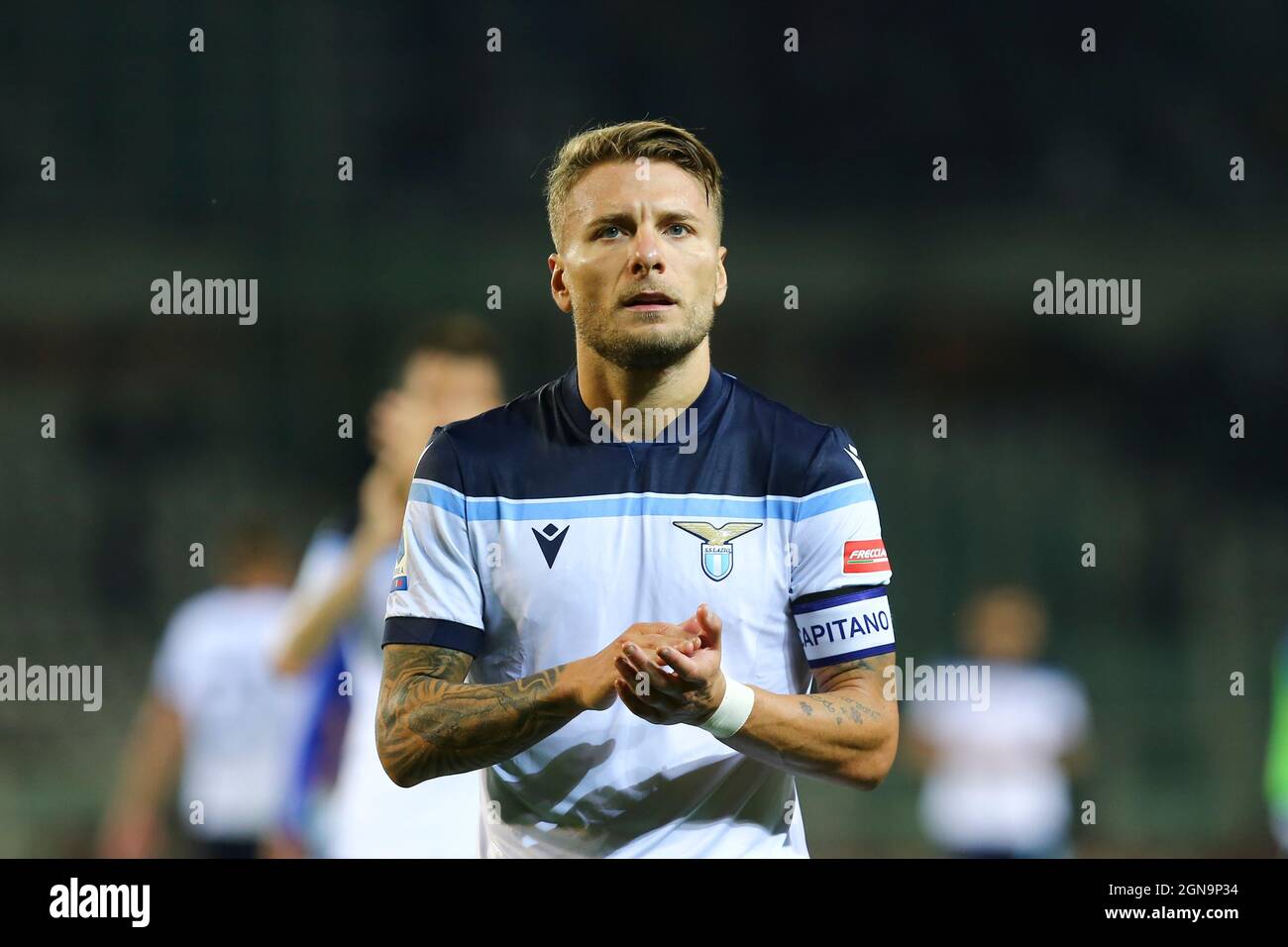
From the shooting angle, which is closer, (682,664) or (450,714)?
(682,664)

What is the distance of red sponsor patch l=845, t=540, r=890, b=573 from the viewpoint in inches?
124

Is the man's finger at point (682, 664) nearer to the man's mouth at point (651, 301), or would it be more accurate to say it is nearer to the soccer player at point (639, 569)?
the soccer player at point (639, 569)

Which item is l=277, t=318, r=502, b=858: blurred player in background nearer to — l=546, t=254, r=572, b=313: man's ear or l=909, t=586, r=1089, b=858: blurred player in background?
l=546, t=254, r=572, b=313: man's ear

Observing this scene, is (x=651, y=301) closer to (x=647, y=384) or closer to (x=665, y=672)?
(x=647, y=384)

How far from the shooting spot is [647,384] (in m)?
3.25

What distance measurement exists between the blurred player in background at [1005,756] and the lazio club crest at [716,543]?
3.85 m

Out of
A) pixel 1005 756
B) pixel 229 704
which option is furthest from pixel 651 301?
pixel 1005 756

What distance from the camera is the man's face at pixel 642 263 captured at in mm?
3188

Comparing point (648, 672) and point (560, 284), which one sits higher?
point (560, 284)

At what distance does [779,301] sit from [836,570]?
563 cm

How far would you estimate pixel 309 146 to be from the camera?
27.5ft

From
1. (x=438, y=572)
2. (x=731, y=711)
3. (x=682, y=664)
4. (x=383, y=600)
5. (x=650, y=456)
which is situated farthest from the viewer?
(x=383, y=600)

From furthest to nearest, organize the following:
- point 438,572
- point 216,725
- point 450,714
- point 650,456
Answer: point 216,725 < point 650,456 < point 438,572 < point 450,714

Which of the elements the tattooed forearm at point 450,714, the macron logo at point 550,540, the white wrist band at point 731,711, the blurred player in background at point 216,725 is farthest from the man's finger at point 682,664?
the blurred player in background at point 216,725
